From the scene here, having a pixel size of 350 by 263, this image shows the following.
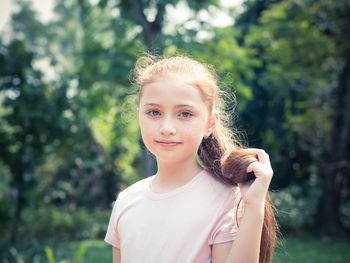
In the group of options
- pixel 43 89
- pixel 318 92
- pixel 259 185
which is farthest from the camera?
pixel 318 92

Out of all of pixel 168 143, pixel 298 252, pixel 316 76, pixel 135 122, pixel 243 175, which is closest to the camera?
pixel 243 175

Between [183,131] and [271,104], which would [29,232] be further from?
[183,131]

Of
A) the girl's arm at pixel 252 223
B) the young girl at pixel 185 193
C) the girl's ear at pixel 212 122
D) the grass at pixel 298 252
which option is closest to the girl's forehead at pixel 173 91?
the young girl at pixel 185 193

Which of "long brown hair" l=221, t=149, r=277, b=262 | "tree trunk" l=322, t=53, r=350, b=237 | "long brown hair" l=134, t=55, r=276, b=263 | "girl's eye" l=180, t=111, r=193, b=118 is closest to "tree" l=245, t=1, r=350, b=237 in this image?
"tree trunk" l=322, t=53, r=350, b=237

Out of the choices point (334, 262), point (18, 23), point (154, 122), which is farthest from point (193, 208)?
point (18, 23)

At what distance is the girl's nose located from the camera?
1.40 m

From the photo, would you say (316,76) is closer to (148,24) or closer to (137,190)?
(148,24)

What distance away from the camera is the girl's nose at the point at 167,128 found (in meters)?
1.40

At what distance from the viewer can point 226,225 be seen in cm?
135

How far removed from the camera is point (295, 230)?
9.15m

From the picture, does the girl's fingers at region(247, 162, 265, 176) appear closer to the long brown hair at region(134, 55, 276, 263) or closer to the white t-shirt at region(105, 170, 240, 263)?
the long brown hair at region(134, 55, 276, 263)

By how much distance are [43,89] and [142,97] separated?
583 centimetres

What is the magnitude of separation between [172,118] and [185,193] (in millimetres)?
317

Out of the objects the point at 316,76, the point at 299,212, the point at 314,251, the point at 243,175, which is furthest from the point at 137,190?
the point at 299,212
